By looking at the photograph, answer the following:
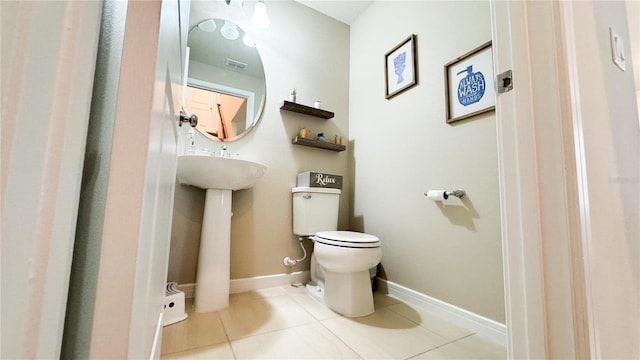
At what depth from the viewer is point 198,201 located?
160 centimetres

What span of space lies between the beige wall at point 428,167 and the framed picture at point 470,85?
4 centimetres

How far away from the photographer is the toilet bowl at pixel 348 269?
4.23ft

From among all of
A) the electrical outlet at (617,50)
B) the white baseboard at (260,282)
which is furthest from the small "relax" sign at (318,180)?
the electrical outlet at (617,50)

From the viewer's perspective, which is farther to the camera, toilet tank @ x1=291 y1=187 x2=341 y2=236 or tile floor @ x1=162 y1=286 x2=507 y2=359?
toilet tank @ x1=291 y1=187 x2=341 y2=236

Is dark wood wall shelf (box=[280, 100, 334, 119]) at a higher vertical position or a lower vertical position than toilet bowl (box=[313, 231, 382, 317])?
higher

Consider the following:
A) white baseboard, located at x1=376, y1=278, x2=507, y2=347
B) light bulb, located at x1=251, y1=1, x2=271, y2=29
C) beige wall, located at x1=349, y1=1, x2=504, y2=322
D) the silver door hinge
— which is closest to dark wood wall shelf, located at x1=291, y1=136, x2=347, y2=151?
beige wall, located at x1=349, y1=1, x2=504, y2=322

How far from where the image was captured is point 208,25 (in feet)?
5.79

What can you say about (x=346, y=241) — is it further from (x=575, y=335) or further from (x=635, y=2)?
(x=635, y=2)

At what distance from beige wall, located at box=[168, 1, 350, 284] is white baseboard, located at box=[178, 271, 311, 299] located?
1.3 inches

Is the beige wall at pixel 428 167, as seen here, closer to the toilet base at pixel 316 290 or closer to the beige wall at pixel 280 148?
the beige wall at pixel 280 148

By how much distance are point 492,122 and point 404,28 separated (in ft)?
3.18

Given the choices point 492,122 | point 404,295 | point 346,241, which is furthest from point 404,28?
point 404,295

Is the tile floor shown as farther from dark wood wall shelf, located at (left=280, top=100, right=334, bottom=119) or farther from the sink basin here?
dark wood wall shelf, located at (left=280, top=100, right=334, bottom=119)

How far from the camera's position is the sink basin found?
1.27 metres
